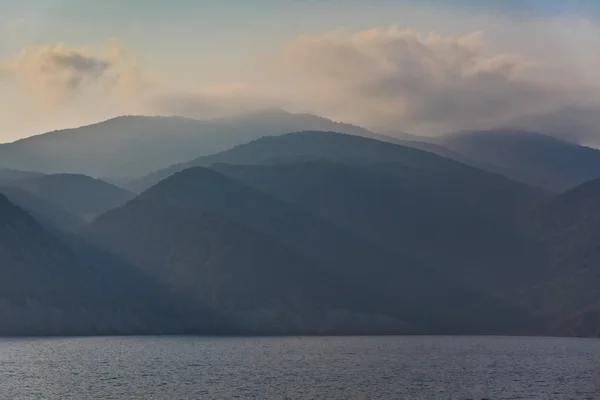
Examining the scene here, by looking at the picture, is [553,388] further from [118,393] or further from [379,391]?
[118,393]

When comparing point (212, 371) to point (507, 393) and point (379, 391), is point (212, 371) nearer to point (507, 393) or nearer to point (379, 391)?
point (379, 391)

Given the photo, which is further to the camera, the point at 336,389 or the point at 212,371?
the point at 212,371

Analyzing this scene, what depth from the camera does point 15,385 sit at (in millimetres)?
168125

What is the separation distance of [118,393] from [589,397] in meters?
70.0

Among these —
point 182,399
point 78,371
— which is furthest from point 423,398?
point 78,371

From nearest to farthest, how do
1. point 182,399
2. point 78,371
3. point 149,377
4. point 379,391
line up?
1. point 182,399
2. point 379,391
3. point 149,377
4. point 78,371

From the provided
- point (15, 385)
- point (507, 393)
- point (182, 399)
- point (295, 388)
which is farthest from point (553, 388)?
point (15, 385)

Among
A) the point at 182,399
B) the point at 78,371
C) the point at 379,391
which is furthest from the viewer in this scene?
the point at 78,371

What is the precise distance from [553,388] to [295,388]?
1640 inches

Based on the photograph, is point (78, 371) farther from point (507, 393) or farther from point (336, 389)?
point (507, 393)

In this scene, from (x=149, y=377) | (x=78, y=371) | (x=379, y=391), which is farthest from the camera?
(x=78, y=371)

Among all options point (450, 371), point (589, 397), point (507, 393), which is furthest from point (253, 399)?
point (450, 371)

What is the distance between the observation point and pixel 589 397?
150 metres

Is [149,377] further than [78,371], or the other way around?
[78,371]
